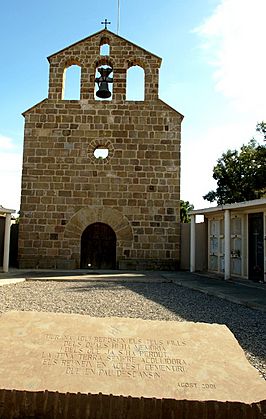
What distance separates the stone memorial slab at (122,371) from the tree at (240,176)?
942 inches

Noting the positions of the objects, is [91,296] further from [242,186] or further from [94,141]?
[242,186]

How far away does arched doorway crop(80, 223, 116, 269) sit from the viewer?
13.9 m

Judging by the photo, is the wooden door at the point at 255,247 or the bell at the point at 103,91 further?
the bell at the point at 103,91

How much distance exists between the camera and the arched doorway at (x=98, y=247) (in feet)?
45.4

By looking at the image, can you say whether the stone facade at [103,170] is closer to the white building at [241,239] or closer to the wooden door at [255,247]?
the white building at [241,239]

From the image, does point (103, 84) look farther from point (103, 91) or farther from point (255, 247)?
point (255, 247)

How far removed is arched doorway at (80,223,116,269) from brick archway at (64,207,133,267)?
27cm

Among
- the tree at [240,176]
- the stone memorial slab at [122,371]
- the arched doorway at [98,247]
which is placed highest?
the tree at [240,176]

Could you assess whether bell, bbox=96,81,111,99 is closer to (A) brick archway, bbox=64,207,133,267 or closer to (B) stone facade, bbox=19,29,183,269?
(B) stone facade, bbox=19,29,183,269

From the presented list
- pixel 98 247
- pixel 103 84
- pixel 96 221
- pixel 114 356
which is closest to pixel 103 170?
pixel 96 221

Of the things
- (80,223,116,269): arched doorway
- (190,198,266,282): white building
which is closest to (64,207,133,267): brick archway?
(80,223,116,269): arched doorway

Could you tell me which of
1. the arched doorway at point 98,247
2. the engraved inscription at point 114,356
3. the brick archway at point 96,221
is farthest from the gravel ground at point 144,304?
the arched doorway at point 98,247

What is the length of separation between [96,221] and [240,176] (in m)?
18.4

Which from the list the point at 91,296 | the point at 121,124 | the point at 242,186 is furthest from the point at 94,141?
the point at 242,186
